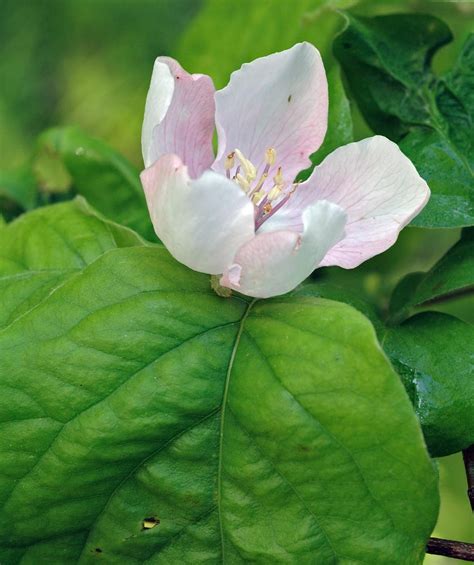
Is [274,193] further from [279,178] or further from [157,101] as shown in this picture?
[157,101]

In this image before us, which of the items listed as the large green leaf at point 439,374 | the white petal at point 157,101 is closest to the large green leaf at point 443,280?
the large green leaf at point 439,374

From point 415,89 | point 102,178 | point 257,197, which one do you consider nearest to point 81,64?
point 102,178

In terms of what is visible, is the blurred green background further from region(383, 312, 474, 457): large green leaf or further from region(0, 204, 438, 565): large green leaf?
region(0, 204, 438, 565): large green leaf

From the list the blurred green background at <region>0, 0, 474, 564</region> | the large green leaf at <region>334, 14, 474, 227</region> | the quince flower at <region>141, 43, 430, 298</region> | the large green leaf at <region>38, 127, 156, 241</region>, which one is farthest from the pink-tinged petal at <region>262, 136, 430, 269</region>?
Result: the blurred green background at <region>0, 0, 474, 564</region>

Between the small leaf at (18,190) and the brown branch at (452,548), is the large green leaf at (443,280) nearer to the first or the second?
the brown branch at (452,548)

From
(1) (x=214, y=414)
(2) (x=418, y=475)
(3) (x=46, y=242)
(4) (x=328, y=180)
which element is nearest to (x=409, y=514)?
(2) (x=418, y=475)

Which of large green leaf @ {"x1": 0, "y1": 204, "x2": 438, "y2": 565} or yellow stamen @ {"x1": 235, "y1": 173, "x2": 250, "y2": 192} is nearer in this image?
large green leaf @ {"x1": 0, "y1": 204, "x2": 438, "y2": 565}
